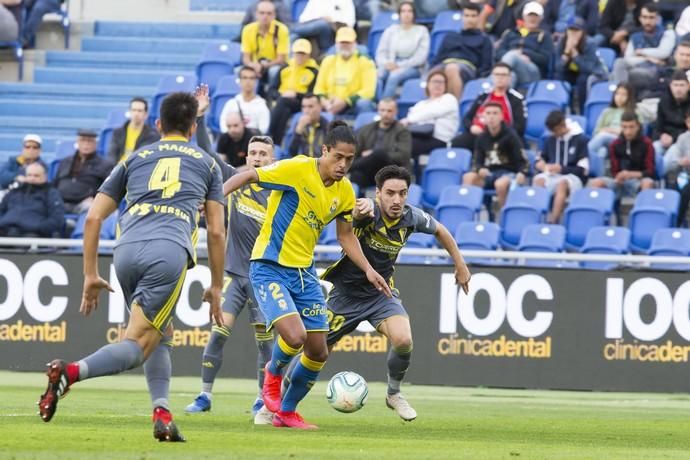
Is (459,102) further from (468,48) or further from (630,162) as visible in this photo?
(630,162)

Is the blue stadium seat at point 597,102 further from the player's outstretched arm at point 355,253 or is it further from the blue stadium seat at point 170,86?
the player's outstretched arm at point 355,253

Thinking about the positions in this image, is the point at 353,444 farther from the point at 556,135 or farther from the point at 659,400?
the point at 556,135

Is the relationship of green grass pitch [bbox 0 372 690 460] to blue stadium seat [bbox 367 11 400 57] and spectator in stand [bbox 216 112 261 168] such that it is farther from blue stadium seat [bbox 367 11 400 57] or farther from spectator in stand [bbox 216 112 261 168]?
blue stadium seat [bbox 367 11 400 57]

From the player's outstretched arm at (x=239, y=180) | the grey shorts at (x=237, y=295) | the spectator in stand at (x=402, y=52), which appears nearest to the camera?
the player's outstretched arm at (x=239, y=180)

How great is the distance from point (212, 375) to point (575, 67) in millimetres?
9846

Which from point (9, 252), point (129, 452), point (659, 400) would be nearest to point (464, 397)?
point (659, 400)

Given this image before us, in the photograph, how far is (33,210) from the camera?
19.2 meters

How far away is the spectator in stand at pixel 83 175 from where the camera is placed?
1992 cm


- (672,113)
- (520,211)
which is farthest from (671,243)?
(672,113)

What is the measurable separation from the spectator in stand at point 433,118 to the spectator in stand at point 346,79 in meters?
0.95

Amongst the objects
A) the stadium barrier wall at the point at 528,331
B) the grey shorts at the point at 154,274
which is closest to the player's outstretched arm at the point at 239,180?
the grey shorts at the point at 154,274

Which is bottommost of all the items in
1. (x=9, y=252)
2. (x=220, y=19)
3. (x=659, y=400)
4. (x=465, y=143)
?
(x=659, y=400)

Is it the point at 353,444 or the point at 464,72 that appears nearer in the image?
the point at 353,444

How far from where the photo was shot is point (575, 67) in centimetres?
2091
